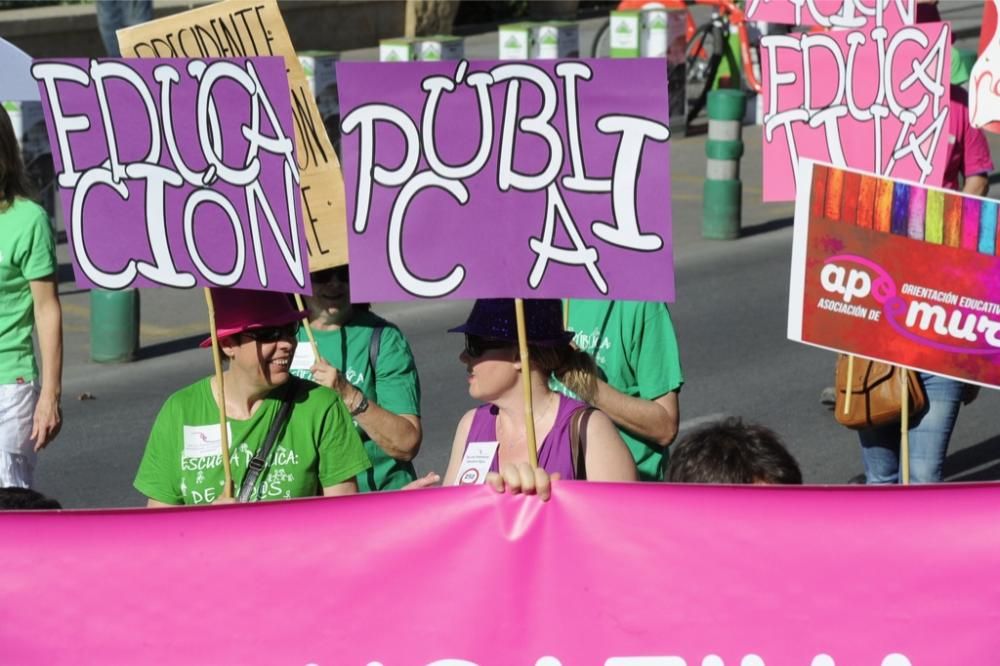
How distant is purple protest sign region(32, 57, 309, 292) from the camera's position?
13.0 feet

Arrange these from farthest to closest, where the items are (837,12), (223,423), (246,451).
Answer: (837,12) → (246,451) → (223,423)

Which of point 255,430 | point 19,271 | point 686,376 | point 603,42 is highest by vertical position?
point 19,271

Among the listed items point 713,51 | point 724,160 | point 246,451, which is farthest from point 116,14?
point 246,451

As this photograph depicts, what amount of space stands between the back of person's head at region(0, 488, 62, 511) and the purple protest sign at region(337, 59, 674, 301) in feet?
3.17

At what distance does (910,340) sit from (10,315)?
2.93m

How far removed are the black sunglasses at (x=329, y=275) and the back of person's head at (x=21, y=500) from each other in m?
1.29

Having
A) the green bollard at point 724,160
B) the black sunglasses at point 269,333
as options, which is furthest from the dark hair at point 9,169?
the green bollard at point 724,160

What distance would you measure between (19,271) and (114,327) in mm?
4918

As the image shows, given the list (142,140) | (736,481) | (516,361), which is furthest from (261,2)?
(736,481)

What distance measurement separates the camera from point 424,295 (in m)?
3.82

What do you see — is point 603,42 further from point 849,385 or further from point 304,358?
Result: point 304,358

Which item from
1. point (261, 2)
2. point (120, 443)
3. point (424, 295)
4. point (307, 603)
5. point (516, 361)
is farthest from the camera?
point (120, 443)

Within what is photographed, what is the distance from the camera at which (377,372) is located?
503 cm

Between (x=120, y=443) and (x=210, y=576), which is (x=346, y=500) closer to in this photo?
(x=210, y=576)
